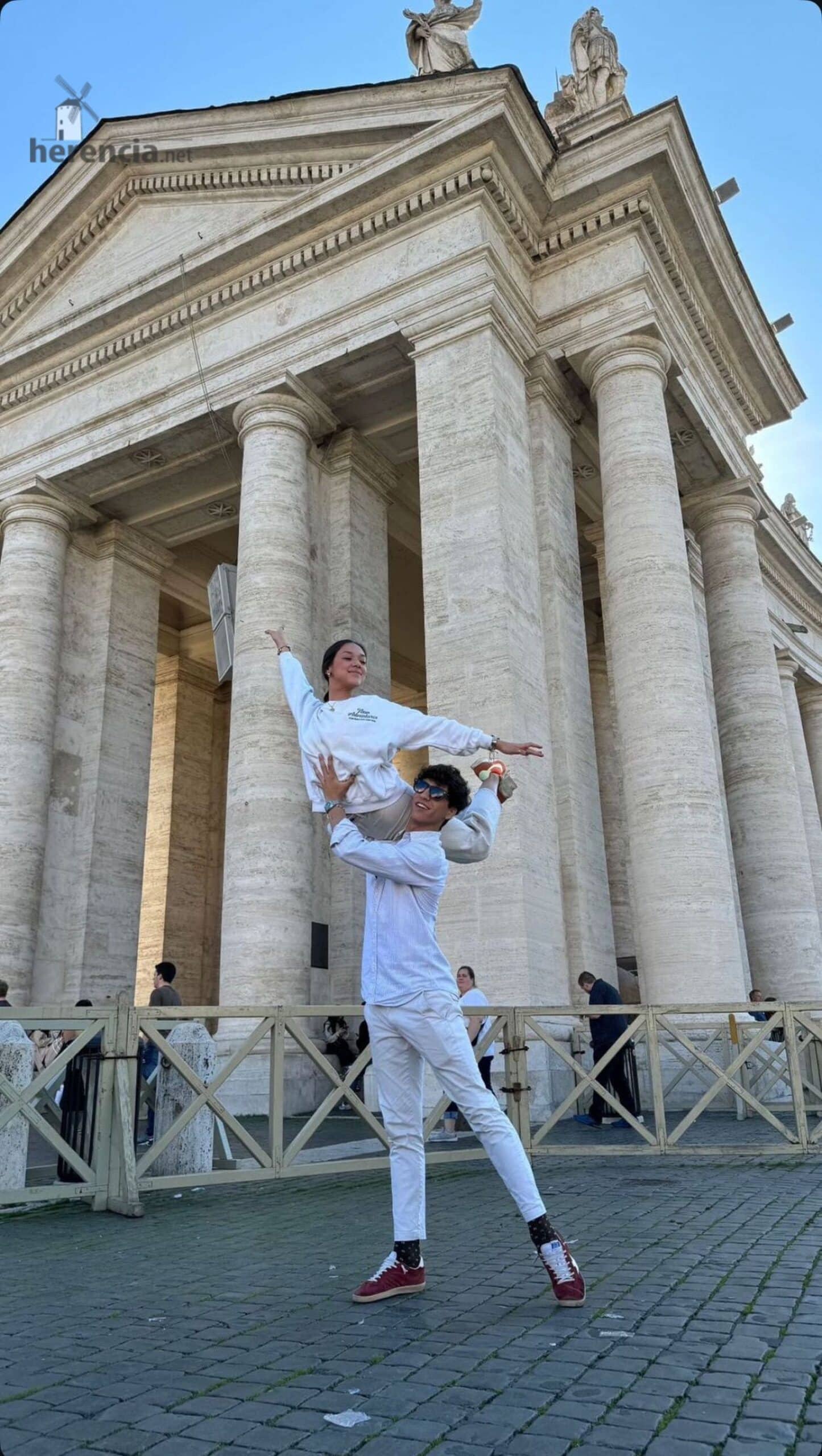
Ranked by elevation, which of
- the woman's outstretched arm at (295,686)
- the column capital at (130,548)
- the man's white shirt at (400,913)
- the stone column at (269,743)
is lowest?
the man's white shirt at (400,913)

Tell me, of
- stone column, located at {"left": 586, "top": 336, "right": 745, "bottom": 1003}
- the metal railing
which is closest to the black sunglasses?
the metal railing

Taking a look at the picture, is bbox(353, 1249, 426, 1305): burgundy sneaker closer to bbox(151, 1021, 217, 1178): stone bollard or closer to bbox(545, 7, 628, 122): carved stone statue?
bbox(151, 1021, 217, 1178): stone bollard

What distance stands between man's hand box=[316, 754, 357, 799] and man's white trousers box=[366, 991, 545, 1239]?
35.4 inches

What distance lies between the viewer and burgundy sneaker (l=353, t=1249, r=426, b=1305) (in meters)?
4.03

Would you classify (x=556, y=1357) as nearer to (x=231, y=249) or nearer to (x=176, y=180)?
(x=231, y=249)

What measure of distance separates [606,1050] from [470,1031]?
143 centimetres

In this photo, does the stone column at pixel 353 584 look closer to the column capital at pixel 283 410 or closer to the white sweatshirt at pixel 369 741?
the column capital at pixel 283 410

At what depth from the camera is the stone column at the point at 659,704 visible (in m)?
13.3

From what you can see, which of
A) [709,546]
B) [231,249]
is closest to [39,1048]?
[231,249]

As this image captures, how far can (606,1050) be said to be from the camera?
10086 millimetres

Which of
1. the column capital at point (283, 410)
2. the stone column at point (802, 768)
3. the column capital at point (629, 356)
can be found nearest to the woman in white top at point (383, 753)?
the column capital at point (629, 356)

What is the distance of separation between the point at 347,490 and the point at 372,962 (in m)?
14.7

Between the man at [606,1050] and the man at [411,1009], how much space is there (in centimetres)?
558

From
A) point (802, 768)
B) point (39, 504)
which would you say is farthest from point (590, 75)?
point (802, 768)
